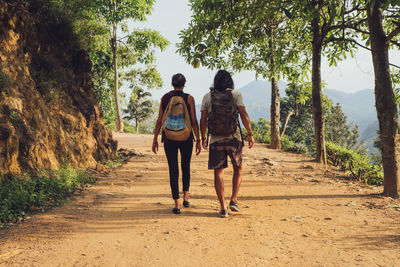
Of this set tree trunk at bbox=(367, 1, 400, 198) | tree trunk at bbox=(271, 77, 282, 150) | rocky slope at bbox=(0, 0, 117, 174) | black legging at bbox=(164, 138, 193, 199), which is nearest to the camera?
black legging at bbox=(164, 138, 193, 199)

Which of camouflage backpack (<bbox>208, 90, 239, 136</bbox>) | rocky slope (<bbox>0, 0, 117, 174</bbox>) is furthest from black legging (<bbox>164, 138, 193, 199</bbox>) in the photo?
rocky slope (<bbox>0, 0, 117, 174</bbox>)

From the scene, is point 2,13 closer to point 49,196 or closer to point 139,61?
point 49,196

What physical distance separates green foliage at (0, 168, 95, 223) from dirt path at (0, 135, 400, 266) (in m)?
0.31

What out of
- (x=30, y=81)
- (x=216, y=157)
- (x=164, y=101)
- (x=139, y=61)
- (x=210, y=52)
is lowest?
(x=216, y=157)

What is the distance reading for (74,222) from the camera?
4.24 m

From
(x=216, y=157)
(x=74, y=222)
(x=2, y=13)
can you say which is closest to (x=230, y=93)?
(x=216, y=157)

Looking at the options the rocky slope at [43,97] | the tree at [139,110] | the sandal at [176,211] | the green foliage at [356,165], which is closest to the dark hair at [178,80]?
the sandal at [176,211]

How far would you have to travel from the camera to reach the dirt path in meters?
3.15

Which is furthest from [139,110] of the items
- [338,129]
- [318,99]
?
[318,99]

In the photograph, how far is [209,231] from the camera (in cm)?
387

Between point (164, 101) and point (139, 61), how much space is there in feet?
65.1

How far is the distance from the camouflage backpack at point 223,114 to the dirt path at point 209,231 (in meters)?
1.37

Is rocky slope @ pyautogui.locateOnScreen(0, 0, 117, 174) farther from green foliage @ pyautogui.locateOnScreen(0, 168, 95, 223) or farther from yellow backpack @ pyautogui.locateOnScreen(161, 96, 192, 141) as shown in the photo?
yellow backpack @ pyautogui.locateOnScreen(161, 96, 192, 141)

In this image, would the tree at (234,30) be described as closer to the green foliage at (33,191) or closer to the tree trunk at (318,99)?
the tree trunk at (318,99)
